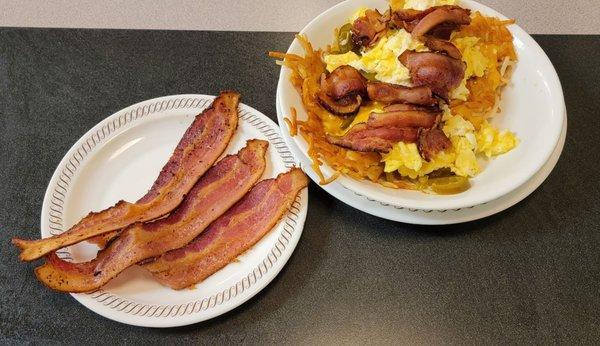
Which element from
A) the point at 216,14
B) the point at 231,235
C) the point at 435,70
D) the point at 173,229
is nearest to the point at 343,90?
the point at 435,70

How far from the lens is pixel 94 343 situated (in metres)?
1.55

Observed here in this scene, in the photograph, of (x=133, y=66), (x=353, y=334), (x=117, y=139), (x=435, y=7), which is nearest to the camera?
(x=353, y=334)


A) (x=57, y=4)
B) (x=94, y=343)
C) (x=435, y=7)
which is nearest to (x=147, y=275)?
(x=94, y=343)

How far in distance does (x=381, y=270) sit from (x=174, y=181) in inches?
30.4

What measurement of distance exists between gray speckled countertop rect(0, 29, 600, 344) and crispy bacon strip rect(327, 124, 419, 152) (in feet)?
0.95

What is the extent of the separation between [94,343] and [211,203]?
56 centimetres

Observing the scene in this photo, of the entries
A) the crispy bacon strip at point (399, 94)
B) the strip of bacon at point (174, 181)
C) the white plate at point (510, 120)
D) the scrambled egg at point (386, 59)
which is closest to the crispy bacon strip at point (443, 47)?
the scrambled egg at point (386, 59)

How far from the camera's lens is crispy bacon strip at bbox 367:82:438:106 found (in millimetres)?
1604

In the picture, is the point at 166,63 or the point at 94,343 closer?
the point at 94,343

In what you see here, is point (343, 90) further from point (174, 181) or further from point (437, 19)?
point (174, 181)

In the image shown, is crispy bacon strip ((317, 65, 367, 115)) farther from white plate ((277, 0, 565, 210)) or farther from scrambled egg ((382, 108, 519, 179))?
scrambled egg ((382, 108, 519, 179))

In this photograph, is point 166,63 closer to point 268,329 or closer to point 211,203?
point 211,203

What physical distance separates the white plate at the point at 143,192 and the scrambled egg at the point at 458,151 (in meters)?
0.34

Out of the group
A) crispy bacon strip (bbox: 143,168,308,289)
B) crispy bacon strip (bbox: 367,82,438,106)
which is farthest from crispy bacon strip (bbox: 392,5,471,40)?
crispy bacon strip (bbox: 143,168,308,289)
